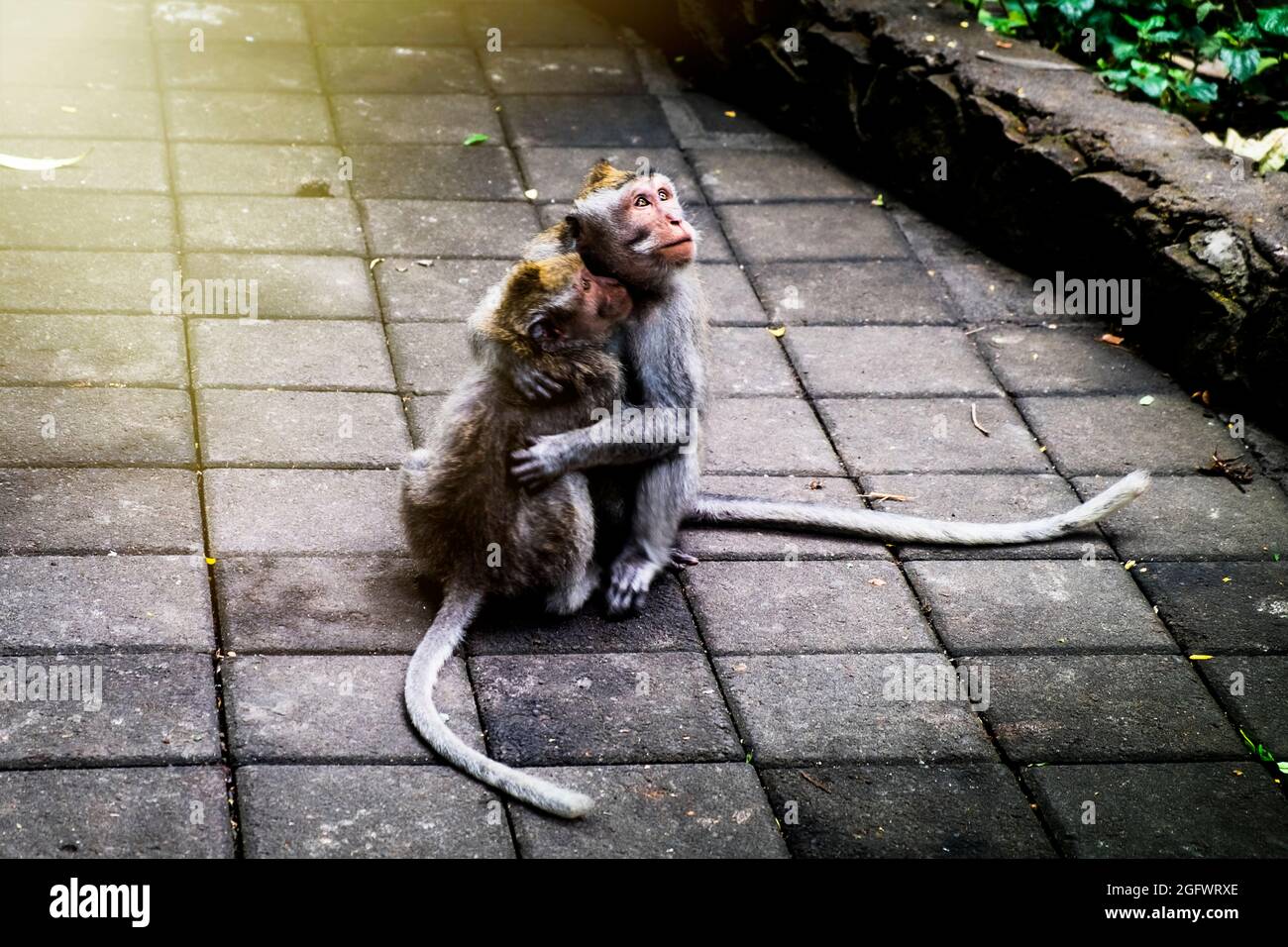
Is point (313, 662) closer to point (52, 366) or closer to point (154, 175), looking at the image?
point (52, 366)

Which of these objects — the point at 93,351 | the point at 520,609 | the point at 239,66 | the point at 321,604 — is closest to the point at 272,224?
the point at 93,351

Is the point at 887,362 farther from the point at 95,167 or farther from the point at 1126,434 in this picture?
the point at 95,167

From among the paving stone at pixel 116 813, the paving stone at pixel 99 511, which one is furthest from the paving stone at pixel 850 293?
the paving stone at pixel 116 813

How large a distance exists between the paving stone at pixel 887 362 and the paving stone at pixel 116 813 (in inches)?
133

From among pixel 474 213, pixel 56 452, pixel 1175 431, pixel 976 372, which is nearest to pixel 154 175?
pixel 474 213

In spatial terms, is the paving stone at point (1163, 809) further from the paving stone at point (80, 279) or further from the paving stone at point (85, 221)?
the paving stone at point (85, 221)

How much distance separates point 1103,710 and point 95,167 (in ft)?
17.7

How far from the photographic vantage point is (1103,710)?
507 cm

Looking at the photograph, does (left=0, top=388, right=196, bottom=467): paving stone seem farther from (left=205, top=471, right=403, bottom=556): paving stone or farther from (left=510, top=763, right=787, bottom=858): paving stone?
(left=510, top=763, right=787, bottom=858): paving stone

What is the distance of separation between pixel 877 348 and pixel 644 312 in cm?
216

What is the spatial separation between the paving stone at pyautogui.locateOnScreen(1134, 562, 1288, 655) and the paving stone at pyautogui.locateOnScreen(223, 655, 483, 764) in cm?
255

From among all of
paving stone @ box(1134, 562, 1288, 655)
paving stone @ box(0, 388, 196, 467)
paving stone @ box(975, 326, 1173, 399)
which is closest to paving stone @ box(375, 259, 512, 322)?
paving stone @ box(0, 388, 196, 467)

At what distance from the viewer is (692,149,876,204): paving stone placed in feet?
27.2

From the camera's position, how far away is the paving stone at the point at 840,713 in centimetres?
480
